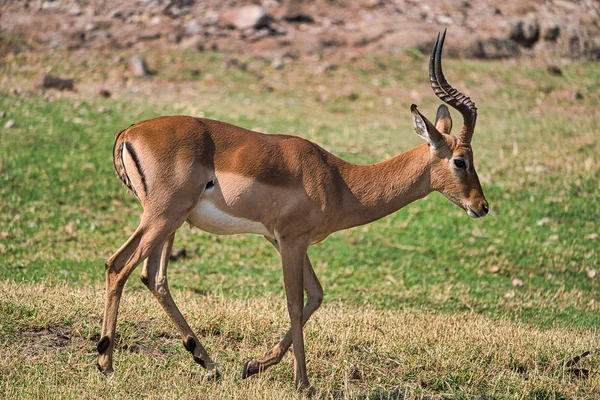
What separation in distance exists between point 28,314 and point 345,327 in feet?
8.48

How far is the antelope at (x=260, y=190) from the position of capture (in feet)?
19.7

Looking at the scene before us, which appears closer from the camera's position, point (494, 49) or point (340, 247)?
point (340, 247)

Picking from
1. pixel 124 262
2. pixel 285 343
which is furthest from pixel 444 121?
pixel 124 262

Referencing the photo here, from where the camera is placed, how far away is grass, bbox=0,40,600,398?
645cm

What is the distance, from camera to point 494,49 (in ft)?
72.0

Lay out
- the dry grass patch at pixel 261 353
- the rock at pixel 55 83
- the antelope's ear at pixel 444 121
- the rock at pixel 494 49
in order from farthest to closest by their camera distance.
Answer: the rock at pixel 494 49
the rock at pixel 55 83
the antelope's ear at pixel 444 121
the dry grass patch at pixel 261 353

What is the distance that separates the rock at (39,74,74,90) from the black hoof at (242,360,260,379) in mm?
12330

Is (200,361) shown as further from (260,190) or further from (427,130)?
(427,130)

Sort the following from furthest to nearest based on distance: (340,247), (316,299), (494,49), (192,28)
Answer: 1. (494,49)
2. (192,28)
3. (340,247)
4. (316,299)

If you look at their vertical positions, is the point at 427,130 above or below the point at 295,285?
above

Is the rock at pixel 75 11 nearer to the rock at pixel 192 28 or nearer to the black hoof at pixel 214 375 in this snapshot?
the rock at pixel 192 28

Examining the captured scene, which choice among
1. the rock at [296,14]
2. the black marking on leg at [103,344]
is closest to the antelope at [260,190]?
the black marking on leg at [103,344]

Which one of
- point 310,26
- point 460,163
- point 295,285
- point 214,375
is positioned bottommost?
point 310,26

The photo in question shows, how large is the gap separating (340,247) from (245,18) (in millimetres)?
11169
